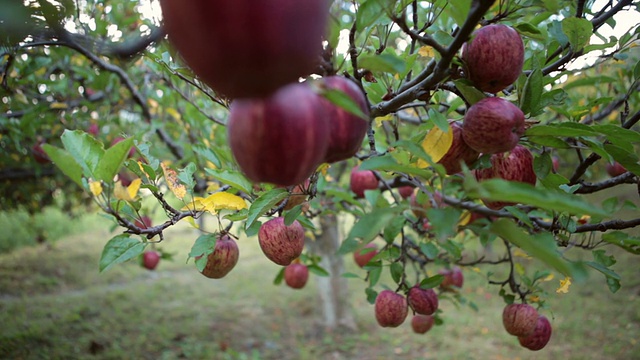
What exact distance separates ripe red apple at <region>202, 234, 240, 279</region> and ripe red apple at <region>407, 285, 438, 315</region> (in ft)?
2.36

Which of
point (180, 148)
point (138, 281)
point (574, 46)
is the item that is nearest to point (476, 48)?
point (574, 46)

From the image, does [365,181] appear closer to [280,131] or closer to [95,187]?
[95,187]

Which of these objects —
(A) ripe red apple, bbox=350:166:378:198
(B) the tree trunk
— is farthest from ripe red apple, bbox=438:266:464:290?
(B) the tree trunk

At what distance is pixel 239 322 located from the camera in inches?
179

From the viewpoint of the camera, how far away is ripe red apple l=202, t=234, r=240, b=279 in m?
1.19

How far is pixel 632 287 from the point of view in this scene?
Result: 4250mm

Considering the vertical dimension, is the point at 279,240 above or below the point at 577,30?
below

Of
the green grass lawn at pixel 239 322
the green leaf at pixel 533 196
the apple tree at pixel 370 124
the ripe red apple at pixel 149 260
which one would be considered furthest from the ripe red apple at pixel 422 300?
the green grass lawn at pixel 239 322

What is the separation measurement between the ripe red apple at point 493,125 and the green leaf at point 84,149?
823 millimetres

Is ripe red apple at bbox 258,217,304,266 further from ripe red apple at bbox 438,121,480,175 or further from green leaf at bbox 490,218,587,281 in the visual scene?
green leaf at bbox 490,218,587,281

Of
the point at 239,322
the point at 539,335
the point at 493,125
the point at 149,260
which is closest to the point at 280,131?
the point at 493,125

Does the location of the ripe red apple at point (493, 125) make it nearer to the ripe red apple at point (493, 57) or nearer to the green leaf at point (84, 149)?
the ripe red apple at point (493, 57)

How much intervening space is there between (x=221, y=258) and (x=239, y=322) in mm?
3709

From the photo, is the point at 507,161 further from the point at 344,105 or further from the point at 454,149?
the point at 344,105
